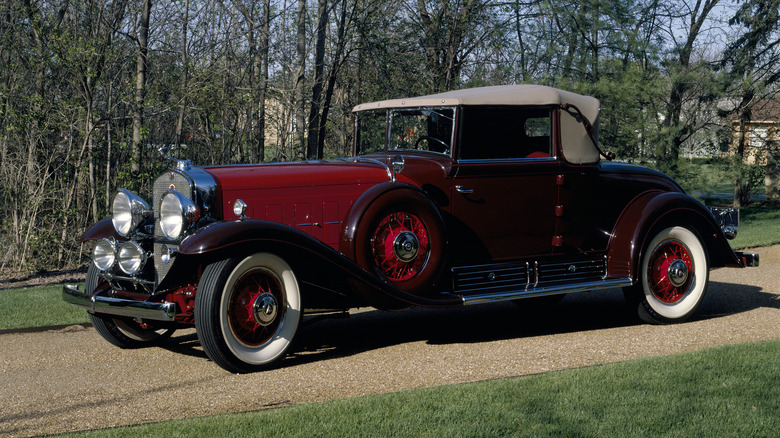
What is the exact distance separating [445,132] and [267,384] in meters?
2.71

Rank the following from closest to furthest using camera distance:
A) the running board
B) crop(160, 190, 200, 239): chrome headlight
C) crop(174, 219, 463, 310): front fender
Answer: crop(174, 219, 463, 310): front fender < crop(160, 190, 200, 239): chrome headlight < the running board

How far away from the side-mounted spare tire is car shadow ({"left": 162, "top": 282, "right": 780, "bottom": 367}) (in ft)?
2.06

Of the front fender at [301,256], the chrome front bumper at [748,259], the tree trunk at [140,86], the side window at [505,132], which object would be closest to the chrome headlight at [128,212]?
the front fender at [301,256]

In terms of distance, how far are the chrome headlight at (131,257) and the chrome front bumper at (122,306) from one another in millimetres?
287

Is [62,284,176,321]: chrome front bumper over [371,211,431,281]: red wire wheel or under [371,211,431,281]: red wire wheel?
under

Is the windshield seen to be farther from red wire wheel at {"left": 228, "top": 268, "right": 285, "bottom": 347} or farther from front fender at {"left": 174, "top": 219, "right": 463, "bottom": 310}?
red wire wheel at {"left": 228, "top": 268, "right": 285, "bottom": 347}

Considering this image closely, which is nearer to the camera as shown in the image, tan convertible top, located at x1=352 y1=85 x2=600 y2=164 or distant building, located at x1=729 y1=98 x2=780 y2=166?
tan convertible top, located at x1=352 y1=85 x2=600 y2=164

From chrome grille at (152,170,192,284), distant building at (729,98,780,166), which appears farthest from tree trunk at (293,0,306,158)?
distant building at (729,98,780,166)

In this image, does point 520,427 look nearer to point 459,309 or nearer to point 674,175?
point 459,309

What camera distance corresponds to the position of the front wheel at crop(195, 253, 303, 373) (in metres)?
5.39

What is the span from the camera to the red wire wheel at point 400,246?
620cm

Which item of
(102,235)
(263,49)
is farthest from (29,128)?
(102,235)

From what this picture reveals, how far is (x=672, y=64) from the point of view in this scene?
17312mm

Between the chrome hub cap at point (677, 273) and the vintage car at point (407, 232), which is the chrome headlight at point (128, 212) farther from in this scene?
the chrome hub cap at point (677, 273)
